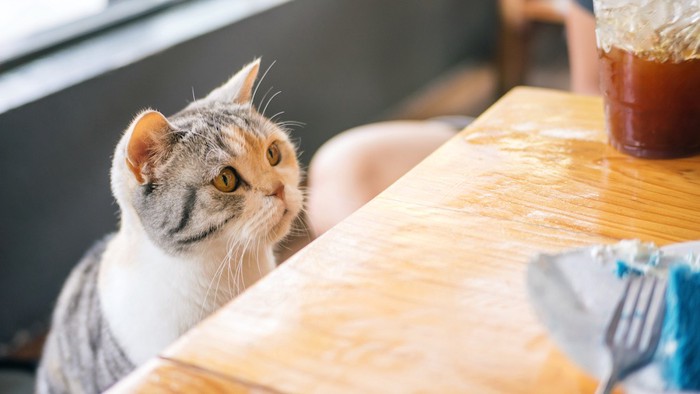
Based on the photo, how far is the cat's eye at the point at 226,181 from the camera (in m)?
0.88

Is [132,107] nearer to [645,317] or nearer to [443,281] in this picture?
[443,281]

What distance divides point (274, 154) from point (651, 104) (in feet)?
1.57

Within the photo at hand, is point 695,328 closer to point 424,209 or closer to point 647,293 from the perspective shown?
point 647,293

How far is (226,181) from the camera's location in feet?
2.90

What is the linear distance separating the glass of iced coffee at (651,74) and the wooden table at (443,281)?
0.03 meters

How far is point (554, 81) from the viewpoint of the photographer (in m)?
3.30

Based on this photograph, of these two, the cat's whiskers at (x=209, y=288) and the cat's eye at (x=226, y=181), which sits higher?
the cat's eye at (x=226, y=181)

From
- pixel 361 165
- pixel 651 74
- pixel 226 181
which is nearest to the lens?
pixel 651 74

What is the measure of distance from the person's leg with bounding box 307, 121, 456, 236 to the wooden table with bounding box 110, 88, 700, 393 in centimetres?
58

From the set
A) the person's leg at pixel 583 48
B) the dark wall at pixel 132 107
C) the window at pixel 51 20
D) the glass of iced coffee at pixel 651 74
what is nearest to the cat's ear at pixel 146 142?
the glass of iced coffee at pixel 651 74

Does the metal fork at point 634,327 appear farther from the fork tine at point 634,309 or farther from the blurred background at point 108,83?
the blurred background at point 108,83

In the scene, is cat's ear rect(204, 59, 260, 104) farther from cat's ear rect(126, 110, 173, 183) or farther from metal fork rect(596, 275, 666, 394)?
metal fork rect(596, 275, 666, 394)

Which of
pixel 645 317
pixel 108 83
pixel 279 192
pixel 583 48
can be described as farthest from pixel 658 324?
pixel 108 83

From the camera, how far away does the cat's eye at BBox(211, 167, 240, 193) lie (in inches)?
34.6
